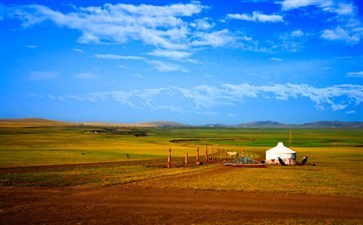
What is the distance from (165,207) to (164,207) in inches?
1.7

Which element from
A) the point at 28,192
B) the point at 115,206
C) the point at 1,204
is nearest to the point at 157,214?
the point at 115,206

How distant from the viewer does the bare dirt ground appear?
48.0 feet

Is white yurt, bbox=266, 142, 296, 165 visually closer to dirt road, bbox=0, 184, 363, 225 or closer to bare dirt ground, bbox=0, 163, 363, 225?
bare dirt ground, bbox=0, 163, 363, 225

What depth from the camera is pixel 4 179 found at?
25344 millimetres

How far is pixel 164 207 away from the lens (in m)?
17.0

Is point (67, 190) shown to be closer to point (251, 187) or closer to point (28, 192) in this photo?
point (28, 192)

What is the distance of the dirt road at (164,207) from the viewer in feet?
48.1

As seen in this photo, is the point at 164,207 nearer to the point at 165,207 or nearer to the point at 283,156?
the point at 165,207

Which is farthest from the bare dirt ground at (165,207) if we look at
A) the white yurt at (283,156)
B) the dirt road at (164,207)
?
the white yurt at (283,156)

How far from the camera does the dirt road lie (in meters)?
14.6

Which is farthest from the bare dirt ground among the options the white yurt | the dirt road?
the white yurt

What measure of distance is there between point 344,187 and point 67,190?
16129 mm

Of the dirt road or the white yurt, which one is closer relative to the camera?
the dirt road

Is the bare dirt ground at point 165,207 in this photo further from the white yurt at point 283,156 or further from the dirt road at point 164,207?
the white yurt at point 283,156
